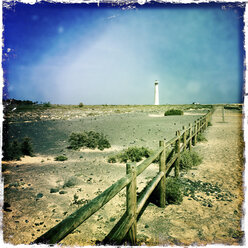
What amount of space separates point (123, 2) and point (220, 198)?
15.4 ft

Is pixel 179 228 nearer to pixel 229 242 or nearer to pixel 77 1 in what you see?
pixel 229 242

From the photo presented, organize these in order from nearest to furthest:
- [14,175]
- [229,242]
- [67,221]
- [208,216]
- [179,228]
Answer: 1. [67,221]
2. [229,242]
3. [179,228]
4. [208,216]
5. [14,175]

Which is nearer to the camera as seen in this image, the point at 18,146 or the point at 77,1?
the point at 77,1

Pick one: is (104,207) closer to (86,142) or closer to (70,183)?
(70,183)

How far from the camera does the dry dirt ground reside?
140 inches

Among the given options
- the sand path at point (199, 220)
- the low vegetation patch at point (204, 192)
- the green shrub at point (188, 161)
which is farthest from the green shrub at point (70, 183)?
the green shrub at point (188, 161)

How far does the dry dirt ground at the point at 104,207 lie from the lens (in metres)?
3.55

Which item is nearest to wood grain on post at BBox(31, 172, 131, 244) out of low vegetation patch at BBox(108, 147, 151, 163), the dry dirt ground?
the dry dirt ground

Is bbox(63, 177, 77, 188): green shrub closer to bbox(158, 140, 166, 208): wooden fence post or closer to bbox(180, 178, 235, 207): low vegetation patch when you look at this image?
bbox(158, 140, 166, 208): wooden fence post

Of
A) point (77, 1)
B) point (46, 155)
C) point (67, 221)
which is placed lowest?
point (46, 155)

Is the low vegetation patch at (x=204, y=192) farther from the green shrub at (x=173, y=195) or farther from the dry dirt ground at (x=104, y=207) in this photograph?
the green shrub at (x=173, y=195)

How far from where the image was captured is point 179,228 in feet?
12.3

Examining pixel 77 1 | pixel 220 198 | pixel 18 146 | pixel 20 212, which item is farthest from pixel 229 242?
pixel 18 146

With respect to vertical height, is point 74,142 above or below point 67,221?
below
